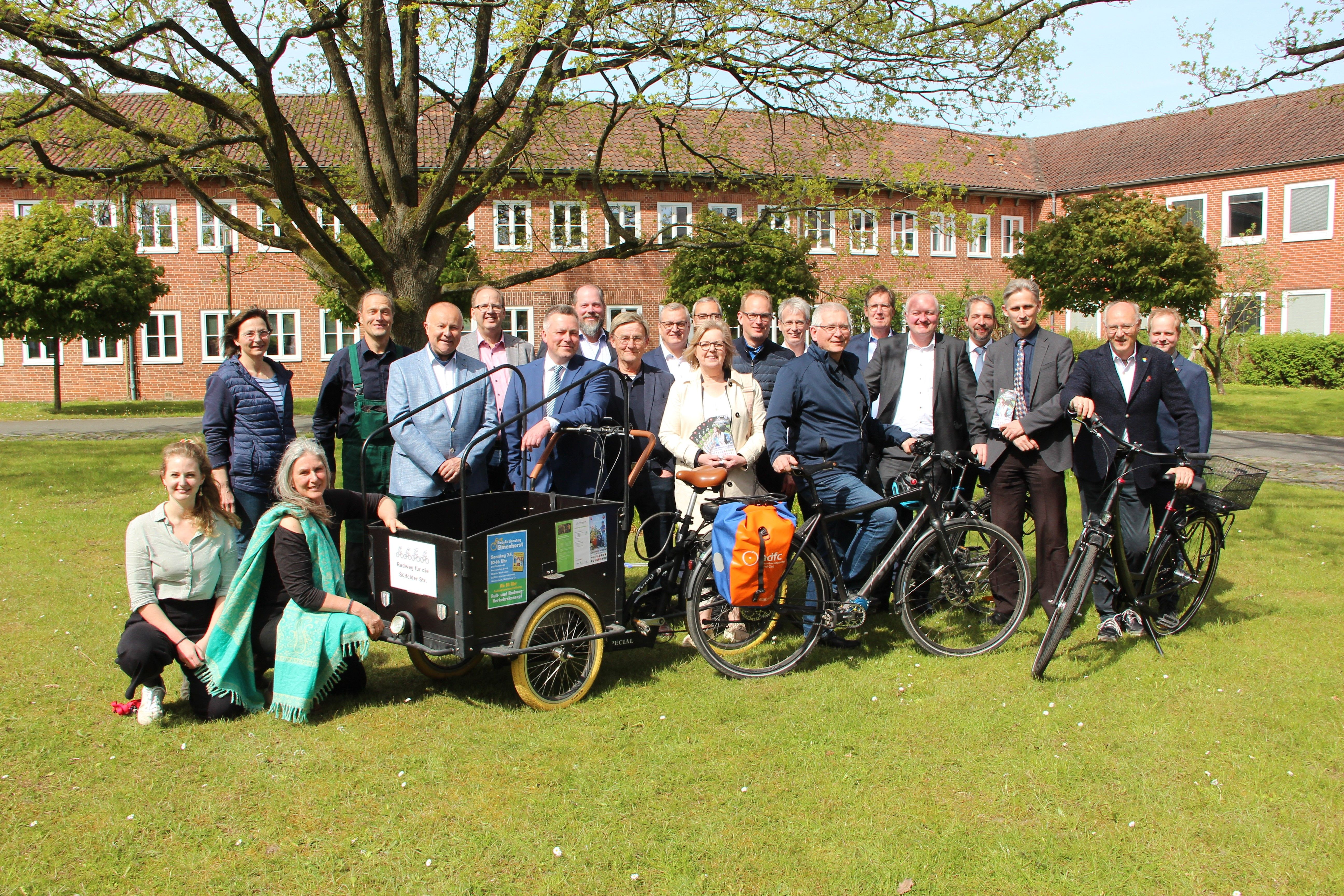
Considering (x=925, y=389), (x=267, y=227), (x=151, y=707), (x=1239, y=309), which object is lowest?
(x=151, y=707)

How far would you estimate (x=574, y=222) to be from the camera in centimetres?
2873

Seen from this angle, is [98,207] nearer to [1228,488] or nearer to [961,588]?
[961,588]

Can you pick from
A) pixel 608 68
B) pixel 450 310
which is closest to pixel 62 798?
pixel 450 310

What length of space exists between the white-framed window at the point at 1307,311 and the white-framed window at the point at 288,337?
112ft

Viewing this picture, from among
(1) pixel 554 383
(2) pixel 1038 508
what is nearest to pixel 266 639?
(1) pixel 554 383

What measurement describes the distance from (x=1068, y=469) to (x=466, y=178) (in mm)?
12573

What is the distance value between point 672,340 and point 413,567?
246 centimetres

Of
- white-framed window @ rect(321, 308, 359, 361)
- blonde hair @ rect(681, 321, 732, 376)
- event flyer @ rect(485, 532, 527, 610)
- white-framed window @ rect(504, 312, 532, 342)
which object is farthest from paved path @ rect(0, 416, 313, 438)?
event flyer @ rect(485, 532, 527, 610)

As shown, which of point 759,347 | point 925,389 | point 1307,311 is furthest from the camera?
point 1307,311

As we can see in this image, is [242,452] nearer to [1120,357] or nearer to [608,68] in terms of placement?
[1120,357]

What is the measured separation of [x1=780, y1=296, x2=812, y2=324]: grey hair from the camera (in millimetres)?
6848

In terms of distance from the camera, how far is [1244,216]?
125ft

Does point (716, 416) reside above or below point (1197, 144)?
below

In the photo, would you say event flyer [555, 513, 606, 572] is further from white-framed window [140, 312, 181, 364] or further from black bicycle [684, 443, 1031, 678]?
white-framed window [140, 312, 181, 364]
